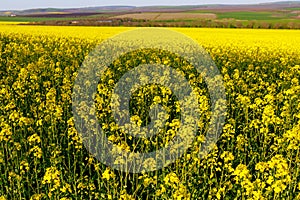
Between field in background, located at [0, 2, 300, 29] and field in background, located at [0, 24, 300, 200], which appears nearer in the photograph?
field in background, located at [0, 24, 300, 200]

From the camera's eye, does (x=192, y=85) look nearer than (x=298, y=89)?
No

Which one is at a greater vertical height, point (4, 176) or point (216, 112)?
point (216, 112)

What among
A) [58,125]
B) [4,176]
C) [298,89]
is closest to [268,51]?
[298,89]

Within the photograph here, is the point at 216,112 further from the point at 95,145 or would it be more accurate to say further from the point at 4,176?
the point at 4,176

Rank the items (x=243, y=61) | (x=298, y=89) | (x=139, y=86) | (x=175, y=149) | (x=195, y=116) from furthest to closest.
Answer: (x=243, y=61)
(x=139, y=86)
(x=298, y=89)
(x=195, y=116)
(x=175, y=149)

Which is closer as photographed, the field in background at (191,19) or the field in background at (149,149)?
the field in background at (149,149)

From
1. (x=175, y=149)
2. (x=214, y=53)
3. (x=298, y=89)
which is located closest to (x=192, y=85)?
(x=298, y=89)

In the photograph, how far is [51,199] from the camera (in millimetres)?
4254

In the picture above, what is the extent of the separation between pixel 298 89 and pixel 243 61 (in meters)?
5.04

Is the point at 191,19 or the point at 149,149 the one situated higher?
the point at 191,19

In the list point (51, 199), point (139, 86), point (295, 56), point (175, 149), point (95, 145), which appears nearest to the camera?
point (51, 199)

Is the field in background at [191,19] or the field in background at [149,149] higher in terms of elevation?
the field in background at [191,19]

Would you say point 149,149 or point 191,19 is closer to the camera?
point 149,149

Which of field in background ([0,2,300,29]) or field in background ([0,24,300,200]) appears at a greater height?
field in background ([0,2,300,29])
